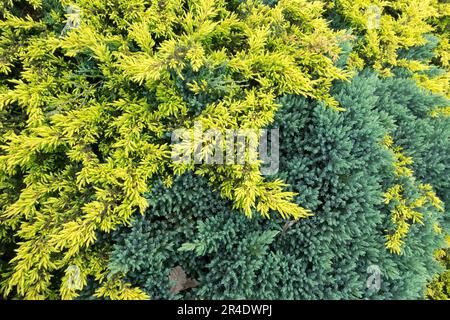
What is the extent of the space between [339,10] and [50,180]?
284 centimetres

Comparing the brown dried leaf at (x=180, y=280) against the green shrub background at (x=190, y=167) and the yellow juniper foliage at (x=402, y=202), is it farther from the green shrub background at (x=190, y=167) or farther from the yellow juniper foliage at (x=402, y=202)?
the yellow juniper foliage at (x=402, y=202)

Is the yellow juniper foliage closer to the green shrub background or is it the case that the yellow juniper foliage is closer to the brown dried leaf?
the green shrub background

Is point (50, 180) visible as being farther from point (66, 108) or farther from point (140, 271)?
point (140, 271)

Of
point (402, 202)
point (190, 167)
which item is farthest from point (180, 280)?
point (402, 202)

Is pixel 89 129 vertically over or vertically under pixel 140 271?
over

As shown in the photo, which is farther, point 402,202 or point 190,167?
point 402,202

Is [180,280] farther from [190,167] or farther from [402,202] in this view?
[402,202]

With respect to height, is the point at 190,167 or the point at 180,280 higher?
the point at 190,167

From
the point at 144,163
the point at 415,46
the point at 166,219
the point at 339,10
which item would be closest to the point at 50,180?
the point at 144,163

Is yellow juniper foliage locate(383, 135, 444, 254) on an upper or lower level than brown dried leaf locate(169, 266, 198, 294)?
upper

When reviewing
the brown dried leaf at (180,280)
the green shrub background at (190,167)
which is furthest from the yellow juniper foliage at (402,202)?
the brown dried leaf at (180,280)

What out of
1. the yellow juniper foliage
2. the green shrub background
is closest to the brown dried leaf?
the green shrub background

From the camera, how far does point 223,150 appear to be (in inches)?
84.0

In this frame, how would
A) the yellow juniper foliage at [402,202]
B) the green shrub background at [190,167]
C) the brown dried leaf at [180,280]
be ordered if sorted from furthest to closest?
the yellow juniper foliage at [402,202] → the brown dried leaf at [180,280] → the green shrub background at [190,167]
